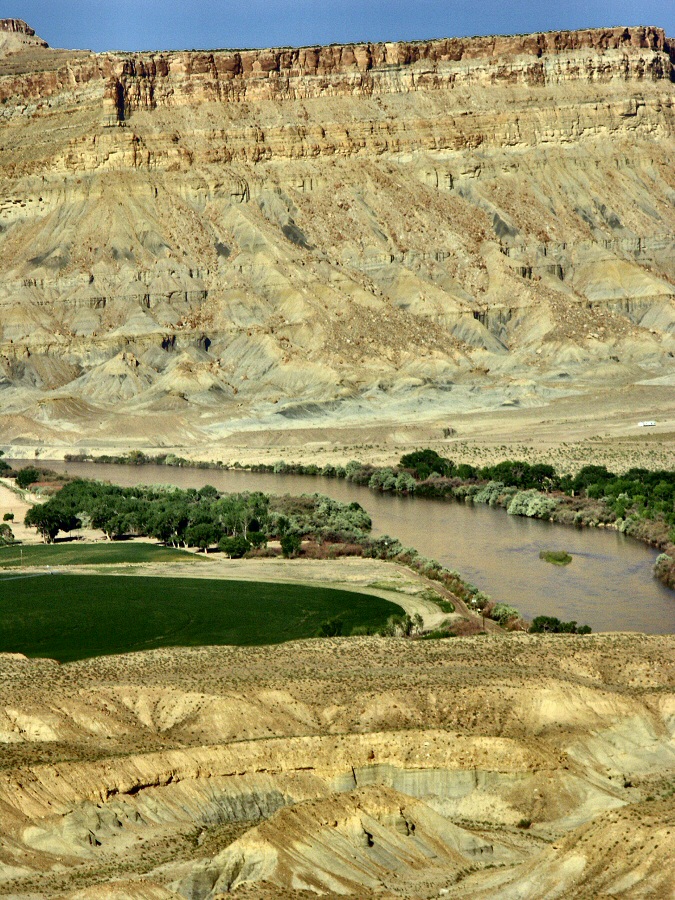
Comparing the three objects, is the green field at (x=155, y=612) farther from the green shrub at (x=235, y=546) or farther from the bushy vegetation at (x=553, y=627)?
the green shrub at (x=235, y=546)

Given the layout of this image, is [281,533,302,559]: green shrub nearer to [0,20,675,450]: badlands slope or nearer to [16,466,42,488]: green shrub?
[16,466,42,488]: green shrub

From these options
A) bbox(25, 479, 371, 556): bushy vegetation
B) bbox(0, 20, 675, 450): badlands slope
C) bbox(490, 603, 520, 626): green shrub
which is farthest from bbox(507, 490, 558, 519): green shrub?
bbox(0, 20, 675, 450): badlands slope

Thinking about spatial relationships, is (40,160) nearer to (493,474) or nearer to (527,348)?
(527,348)

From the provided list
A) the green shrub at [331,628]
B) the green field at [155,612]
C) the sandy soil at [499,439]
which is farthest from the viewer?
the sandy soil at [499,439]

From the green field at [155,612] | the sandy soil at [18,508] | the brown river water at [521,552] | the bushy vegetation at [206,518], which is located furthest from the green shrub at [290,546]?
the sandy soil at [18,508]

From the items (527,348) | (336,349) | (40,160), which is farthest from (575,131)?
(40,160)

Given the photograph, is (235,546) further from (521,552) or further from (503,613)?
(503,613)

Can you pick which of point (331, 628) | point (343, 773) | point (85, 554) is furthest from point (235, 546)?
point (343, 773)
